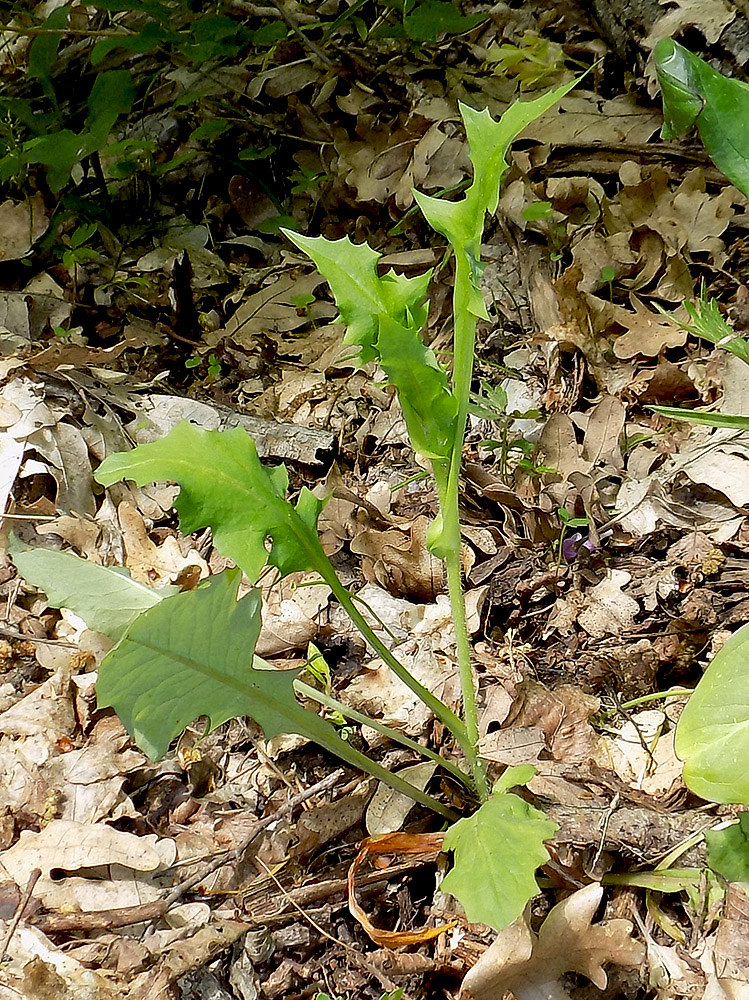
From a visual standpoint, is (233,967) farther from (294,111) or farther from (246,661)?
(294,111)

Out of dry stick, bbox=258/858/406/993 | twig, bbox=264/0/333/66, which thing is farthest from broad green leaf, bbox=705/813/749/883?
twig, bbox=264/0/333/66

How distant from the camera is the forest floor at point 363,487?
123cm

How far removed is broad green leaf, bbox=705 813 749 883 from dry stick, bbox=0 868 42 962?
3.24ft

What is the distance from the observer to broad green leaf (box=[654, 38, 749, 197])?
1.24 meters

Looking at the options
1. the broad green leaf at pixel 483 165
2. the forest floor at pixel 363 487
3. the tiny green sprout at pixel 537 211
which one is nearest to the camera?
the broad green leaf at pixel 483 165

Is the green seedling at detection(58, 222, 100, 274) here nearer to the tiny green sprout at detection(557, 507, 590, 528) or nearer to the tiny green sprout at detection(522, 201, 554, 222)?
the tiny green sprout at detection(522, 201, 554, 222)

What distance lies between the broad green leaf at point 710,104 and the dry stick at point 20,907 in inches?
58.2

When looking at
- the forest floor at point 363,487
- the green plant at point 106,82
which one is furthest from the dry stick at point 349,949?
the green plant at point 106,82

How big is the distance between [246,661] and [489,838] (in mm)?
397

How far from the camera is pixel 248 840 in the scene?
1339 mm

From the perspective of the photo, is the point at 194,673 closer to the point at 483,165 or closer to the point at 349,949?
the point at 349,949

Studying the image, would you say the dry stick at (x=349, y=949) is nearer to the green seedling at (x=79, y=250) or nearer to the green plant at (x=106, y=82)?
the green seedling at (x=79, y=250)

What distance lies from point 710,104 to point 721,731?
0.89 meters

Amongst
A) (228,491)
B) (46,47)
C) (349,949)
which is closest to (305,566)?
(228,491)
